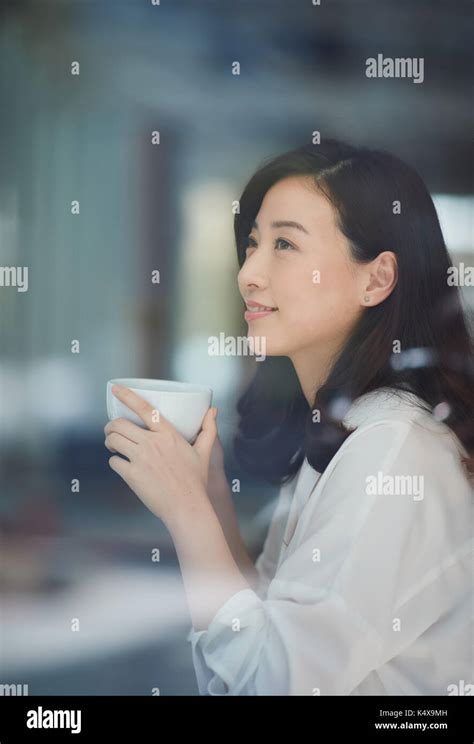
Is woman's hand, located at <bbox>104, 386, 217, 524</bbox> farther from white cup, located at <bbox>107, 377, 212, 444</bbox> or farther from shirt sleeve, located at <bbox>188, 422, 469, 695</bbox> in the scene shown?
shirt sleeve, located at <bbox>188, 422, 469, 695</bbox>

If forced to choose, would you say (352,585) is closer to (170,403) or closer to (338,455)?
(338,455)

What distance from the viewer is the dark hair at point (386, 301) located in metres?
1.26

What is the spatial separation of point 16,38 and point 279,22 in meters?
0.47

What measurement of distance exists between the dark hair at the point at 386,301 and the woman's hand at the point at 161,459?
14cm

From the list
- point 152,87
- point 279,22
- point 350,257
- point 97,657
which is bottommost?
point 97,657

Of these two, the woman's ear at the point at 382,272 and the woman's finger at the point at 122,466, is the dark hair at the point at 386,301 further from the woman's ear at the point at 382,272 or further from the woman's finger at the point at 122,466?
the woman's finger at the point at 122,466

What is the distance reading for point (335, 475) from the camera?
1.20 meters

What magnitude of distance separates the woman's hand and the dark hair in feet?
0.46

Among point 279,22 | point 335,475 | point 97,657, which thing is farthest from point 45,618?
point 279,22

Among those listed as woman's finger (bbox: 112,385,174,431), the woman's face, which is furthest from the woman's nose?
woman's finger (bbox: 112,385,174,431)

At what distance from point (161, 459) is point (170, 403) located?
95 mm

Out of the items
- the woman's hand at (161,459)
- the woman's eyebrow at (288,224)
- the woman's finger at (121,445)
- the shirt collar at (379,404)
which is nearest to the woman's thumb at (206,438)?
the woman's hand at (161,459)

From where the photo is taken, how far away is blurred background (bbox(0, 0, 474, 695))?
131cm
